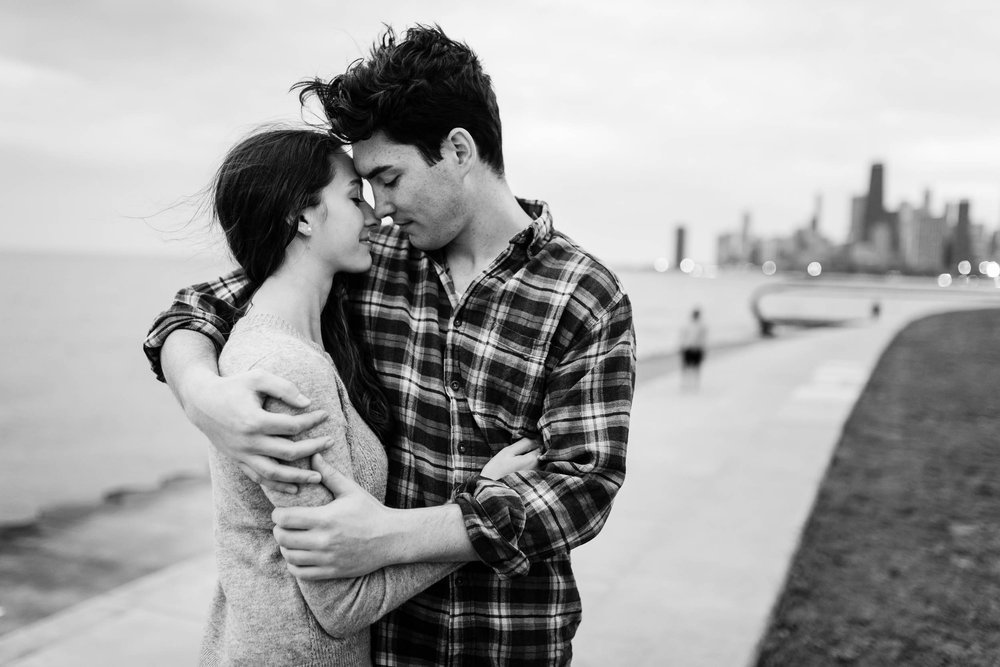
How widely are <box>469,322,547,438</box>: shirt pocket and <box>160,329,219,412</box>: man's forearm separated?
1.79 ft

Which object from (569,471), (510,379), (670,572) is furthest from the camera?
(670,572)

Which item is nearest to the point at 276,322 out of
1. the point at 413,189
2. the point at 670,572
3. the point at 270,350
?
the point at 270,350

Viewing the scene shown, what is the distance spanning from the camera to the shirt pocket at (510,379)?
1.65 metres

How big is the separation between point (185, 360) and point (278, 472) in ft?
1.35

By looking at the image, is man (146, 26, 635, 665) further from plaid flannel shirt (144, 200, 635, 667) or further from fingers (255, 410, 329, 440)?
fingers (255, 410, 329, 440)

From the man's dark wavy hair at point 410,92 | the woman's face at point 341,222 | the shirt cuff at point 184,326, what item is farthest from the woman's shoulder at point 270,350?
the man's dark wavy hair at point 410,92

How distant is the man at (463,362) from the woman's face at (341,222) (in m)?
0.05

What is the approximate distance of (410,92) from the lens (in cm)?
169

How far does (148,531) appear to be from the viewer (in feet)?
23.7

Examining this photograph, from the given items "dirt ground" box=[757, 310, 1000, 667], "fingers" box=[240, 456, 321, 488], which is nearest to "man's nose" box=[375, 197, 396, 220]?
"fingers" box=[240, 456, 321, 488]

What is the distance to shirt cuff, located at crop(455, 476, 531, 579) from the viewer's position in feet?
4.84

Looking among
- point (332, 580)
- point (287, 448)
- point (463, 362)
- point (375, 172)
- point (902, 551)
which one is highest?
point (375, 172)

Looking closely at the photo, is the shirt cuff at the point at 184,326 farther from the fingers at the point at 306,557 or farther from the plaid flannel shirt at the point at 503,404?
the fingers at the point at 306,557

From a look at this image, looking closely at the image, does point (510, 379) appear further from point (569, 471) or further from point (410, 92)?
point (410, 92)
